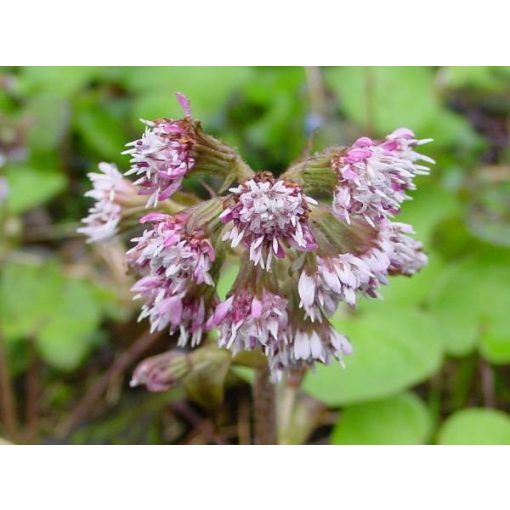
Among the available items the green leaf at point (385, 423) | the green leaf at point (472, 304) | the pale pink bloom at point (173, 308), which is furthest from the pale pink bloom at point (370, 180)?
the green leaf at point (472, 304)

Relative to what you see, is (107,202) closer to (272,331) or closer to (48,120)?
(272,331)

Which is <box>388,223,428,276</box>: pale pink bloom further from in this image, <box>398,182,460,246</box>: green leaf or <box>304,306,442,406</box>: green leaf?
<box>398,182,460,246</box>: green leaf

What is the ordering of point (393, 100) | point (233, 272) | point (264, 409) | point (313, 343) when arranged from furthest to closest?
point (393, 100), point (233, 272), point (264, 409), point (313, 343)

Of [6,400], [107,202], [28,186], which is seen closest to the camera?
[107,202]

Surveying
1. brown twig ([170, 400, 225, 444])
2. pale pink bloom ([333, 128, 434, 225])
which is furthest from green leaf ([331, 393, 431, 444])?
pale pink bloom ([333, 128, 434, 225])

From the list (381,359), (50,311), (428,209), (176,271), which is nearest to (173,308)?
(176,271)

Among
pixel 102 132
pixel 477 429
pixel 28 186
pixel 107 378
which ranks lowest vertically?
pixel 477 429

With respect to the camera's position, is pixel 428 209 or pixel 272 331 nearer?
pixel 272 331
